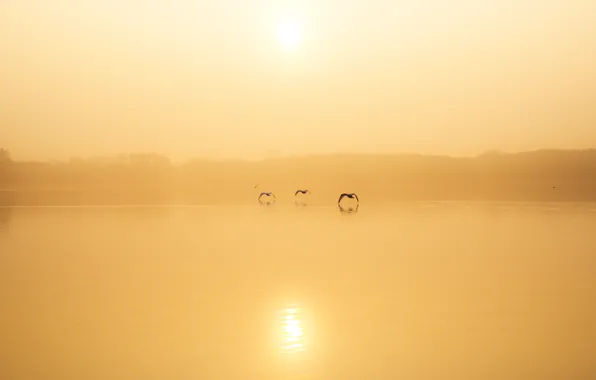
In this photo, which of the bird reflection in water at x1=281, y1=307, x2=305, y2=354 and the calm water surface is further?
the bird reflection in water at x1=281, y1=307, x2=305, y2=354

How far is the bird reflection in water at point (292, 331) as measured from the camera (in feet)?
32.3

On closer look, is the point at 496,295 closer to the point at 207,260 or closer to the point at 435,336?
the point at 435,336

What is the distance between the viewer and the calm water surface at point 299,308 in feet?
29.6

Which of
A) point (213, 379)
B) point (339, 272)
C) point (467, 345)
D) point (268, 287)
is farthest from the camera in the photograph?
point (339, 272)

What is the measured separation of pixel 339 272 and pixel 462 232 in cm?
1454

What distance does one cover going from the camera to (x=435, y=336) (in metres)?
10.6

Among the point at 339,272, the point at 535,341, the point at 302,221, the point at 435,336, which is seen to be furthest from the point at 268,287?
the point at 302,221

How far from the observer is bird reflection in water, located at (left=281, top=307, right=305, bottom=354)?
9.85 meters

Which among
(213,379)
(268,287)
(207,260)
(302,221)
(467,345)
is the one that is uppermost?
(302,221)

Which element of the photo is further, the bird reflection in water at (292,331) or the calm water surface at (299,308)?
the bird reflection in water at (292,331)

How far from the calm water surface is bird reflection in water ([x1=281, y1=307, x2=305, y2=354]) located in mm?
41

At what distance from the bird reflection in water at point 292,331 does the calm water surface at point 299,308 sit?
4cm

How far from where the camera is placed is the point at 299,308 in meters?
12.7

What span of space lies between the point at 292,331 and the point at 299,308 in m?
1.86
